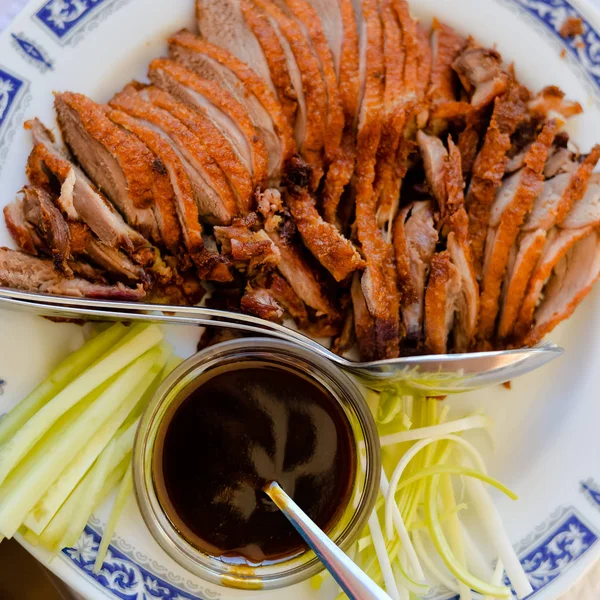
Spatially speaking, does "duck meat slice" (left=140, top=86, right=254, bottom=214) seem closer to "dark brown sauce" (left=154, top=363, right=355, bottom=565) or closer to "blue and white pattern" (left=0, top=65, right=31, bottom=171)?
"blue and white pattern" (left=0, top=65, right=31, bottom=171)

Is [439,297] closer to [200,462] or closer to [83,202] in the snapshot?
[200,462]

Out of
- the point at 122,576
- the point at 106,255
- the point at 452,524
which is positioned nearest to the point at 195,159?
the point at 106,255

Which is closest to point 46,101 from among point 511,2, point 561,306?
point 511,2

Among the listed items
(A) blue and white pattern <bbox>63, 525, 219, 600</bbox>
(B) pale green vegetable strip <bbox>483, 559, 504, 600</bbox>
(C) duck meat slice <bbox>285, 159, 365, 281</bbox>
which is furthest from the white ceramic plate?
(C) duck meat slice <bbox>285, 159, 365, 281</bbox>

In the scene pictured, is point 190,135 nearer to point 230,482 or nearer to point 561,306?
point 230,482

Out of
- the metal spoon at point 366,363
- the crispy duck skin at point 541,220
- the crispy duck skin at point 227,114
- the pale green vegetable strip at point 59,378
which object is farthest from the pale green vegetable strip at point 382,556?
the crispy duck skin at point 227,114
